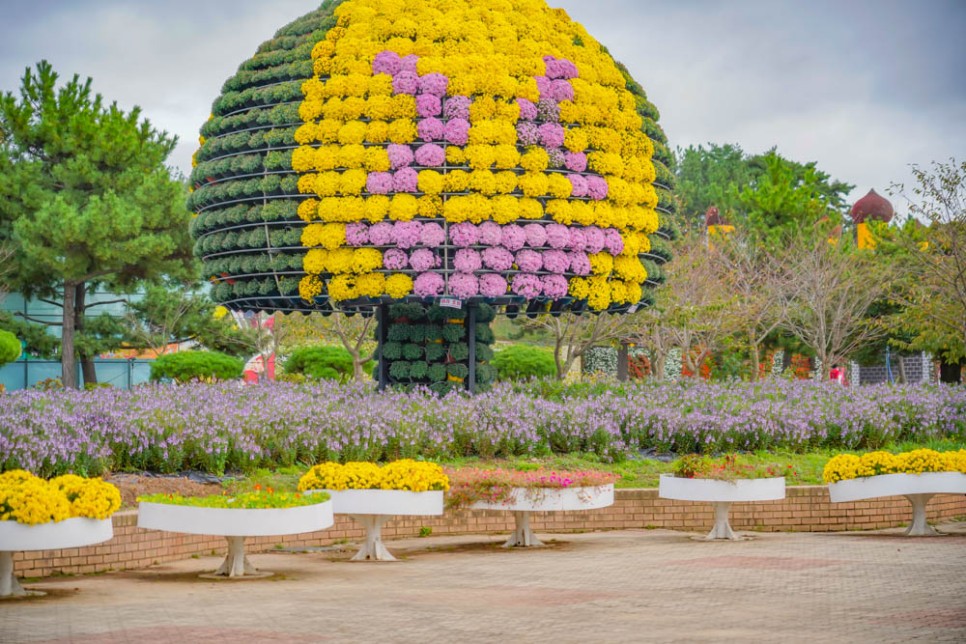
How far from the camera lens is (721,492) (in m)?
15.2

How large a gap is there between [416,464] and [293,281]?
1067cm

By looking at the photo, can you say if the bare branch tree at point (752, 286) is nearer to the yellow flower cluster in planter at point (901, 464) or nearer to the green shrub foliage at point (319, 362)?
the green shrub foliage at point (319, 362)

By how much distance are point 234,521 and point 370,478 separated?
1.93 meters

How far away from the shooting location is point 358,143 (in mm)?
22844

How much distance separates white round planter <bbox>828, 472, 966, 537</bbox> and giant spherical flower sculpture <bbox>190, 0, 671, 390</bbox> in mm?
8524

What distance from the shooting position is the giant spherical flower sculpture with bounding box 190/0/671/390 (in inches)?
888

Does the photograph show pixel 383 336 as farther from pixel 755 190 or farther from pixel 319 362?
pixel 755 190

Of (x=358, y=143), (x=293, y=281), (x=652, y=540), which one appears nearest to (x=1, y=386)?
(x=293, y=281)

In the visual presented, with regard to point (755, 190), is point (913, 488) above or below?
below

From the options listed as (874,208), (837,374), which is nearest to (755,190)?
(874,208)

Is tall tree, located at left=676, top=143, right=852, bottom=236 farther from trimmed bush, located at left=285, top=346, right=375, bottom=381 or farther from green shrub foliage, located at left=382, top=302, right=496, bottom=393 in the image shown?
green shrub foliage, located at left=382, top=302, right=496, bottom=393

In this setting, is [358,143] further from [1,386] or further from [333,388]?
[1,386]

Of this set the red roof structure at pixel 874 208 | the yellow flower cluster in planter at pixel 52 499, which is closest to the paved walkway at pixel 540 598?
the yellow flower cluster in planter at pixel 52 499

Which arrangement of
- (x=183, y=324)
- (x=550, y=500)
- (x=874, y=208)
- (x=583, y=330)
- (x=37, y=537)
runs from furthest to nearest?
(x=874, y=208)
(x=183, y=324)
(x=583, y=330)
(x=550, y=500)
(x=37, y=537)
